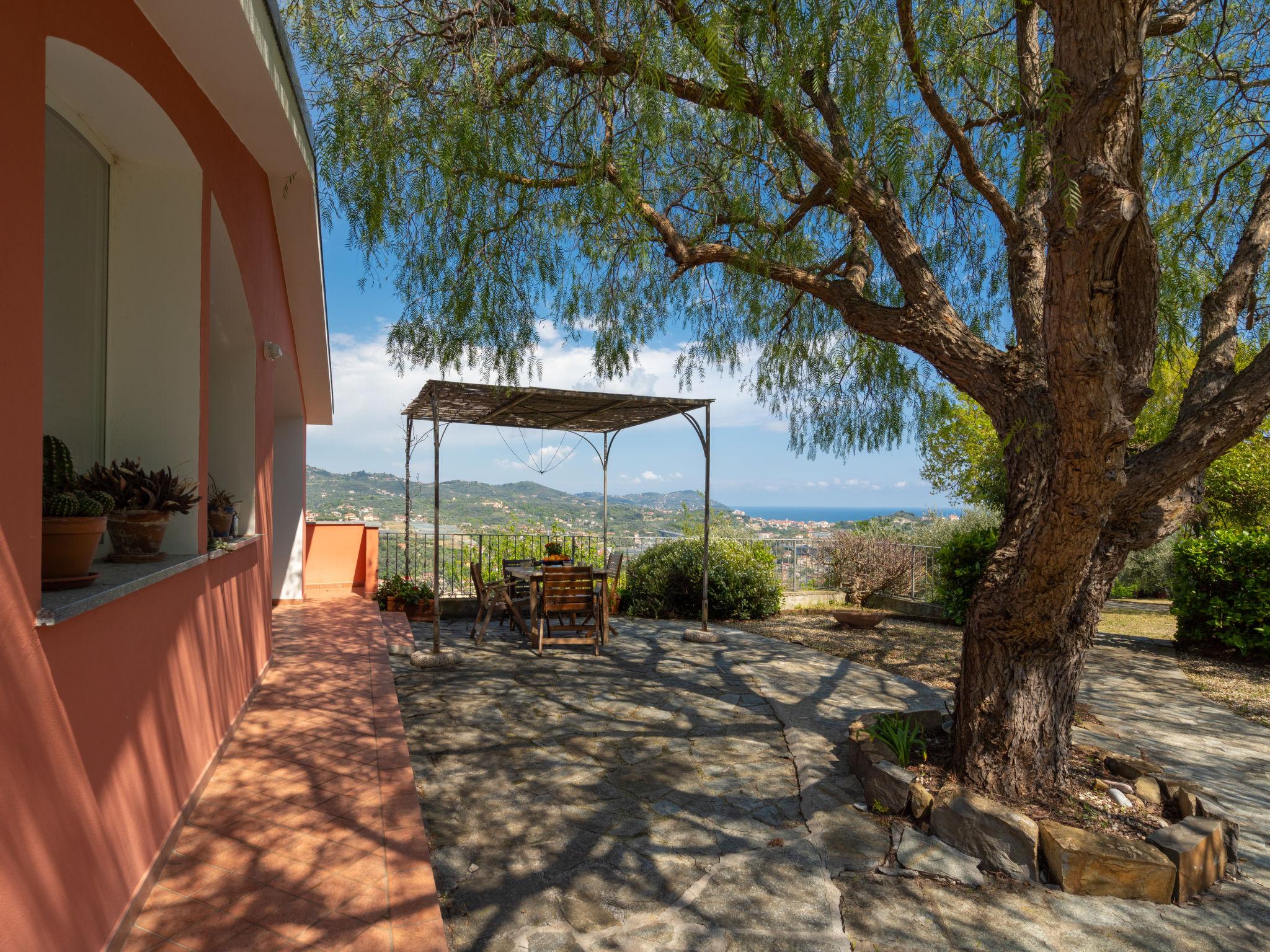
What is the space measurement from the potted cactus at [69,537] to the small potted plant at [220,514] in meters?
2.04

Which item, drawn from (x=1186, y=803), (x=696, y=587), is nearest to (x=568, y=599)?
(x=696, y=587)

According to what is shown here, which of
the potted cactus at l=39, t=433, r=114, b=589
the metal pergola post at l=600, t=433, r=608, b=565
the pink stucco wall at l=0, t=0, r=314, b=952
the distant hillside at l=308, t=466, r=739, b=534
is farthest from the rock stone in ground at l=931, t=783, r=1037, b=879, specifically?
the metal pergola post at l=600, t=433, r=608, b=565

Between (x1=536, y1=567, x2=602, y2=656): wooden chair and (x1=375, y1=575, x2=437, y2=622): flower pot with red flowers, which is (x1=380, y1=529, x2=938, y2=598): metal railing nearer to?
(x1=375, y1=575, x2=437, y2=622): flower pot with red flowers

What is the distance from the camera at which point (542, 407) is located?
862 cm

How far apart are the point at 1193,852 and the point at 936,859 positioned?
3.13ft

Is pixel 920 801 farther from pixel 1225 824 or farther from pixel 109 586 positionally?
pixel 109 586

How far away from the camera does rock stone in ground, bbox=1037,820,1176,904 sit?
2.76 meters

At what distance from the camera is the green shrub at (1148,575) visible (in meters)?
12.9

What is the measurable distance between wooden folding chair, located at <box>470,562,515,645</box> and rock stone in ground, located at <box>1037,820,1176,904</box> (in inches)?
215

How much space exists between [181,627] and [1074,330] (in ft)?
12.1

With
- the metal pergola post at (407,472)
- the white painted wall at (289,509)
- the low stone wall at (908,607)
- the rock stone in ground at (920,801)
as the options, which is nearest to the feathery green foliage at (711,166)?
the rock stone in ground at (920,801)

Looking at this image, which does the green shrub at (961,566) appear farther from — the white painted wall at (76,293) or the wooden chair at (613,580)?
the white painted wall at (76,293)

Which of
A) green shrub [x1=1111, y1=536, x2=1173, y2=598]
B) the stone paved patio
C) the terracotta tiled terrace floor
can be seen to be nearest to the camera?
the terracotta tiled terrace floor

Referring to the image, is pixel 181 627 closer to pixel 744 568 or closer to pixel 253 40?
pixel 253 40
